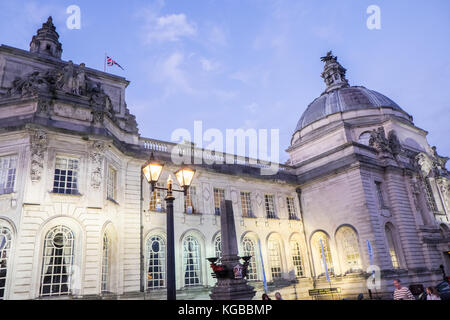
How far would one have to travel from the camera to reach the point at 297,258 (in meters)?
26.1

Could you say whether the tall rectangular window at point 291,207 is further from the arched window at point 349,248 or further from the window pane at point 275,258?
the arched window at point 349,248

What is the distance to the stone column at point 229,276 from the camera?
1230 centimetres

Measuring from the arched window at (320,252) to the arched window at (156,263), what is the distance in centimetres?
1262

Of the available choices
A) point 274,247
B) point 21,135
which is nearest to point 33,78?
point 21,135

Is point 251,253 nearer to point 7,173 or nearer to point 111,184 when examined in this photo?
point 111,184

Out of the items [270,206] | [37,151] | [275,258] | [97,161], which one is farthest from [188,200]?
[37,151]

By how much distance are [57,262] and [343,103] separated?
3129cm

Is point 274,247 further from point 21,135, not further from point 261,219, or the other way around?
point 21,135

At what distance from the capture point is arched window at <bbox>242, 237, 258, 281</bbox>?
2316 cm

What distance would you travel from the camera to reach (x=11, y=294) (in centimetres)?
1373

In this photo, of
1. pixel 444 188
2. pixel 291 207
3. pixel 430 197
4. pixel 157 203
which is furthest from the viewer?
pixel 444 188

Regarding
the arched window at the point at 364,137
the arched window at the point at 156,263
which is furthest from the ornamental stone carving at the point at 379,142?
the arched window at the point at 156,263

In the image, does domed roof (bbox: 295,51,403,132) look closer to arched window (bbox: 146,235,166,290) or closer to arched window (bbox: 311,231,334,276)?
arched window (bbox: 311,231,334,276)

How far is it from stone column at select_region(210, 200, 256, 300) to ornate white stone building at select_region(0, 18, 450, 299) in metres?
6.53
